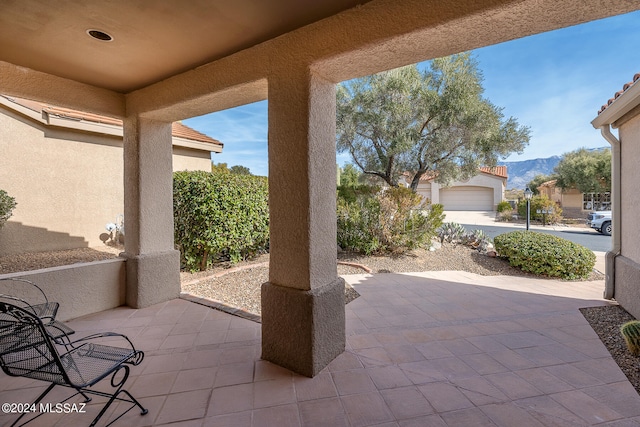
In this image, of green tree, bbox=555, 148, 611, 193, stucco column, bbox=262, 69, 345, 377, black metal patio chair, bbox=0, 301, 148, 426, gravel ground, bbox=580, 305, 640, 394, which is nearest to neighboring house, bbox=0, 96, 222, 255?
black metal patio chair, bbox=0, 301, 148, 426

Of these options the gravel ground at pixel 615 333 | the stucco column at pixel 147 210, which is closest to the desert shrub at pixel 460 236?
the gravel ground at pixel 615 333

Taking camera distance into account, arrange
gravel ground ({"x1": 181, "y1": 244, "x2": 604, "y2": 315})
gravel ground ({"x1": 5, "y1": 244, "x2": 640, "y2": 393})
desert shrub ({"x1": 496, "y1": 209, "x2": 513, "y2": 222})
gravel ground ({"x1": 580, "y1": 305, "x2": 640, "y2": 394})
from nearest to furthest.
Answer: gravel ground ({"x1": 580, "y1": 305, "x2": 640, "y2": 394}) < gravel ground ({"x1": 5, "y1": 244, "x2": 640, "y2": 393}) < gravel ground ({"x1": 181, "y1": 244, "x2": 604, "y2": 315}) < desert shrub ({"x1": 496, "y1": 209, "x2": 513, "y2": 222})

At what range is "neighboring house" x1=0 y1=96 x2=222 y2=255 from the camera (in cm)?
618

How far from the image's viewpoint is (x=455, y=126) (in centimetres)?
983

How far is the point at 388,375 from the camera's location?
2.55 meters

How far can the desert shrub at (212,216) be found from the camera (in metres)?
5.86

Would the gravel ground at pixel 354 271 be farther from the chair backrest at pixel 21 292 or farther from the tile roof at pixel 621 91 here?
the tile roof at pixel 621 91

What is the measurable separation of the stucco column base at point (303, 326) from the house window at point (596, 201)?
25.8m

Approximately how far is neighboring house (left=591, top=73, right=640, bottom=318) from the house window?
2073cm

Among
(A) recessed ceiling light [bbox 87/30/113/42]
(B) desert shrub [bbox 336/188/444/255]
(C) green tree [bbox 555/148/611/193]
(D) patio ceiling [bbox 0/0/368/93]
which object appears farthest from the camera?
(C) green tree [bbox 555/148/611/193]

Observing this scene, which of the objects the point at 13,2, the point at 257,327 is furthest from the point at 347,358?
the point at 13,2

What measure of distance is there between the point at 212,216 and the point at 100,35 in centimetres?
374

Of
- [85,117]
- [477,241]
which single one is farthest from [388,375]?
[85,117]

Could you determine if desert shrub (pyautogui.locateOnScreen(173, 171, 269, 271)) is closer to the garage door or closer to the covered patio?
the covered patio
